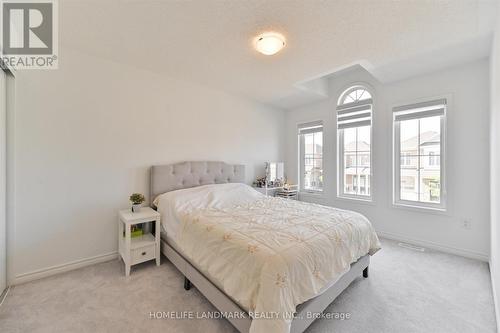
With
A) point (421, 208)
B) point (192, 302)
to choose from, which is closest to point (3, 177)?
point (192, 302)

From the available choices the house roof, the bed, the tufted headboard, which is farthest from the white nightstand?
the house roof

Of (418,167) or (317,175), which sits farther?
(317,175)

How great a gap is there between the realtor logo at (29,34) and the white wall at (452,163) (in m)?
4.09

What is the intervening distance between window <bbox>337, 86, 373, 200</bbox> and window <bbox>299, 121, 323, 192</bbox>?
0.44 meters

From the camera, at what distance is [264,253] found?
4.35 feet

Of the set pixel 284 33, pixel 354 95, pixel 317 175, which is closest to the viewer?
pixel 284 33

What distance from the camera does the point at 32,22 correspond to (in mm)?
1893

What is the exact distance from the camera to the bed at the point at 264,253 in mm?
1243

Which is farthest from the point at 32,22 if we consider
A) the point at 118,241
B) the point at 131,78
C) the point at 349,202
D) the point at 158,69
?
the point at 349,202

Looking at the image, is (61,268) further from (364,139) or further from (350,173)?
(364,139)

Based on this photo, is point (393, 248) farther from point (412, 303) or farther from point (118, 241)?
point (118, 241)

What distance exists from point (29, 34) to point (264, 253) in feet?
9.80

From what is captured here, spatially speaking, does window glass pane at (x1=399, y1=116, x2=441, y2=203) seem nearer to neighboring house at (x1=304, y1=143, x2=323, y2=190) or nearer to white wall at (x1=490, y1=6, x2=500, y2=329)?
white wall at (x1=490, y1=6, x2=500, y2=329)

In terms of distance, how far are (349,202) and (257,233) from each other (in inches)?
109
